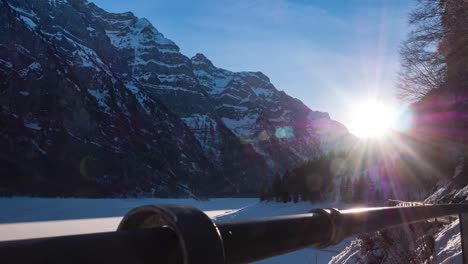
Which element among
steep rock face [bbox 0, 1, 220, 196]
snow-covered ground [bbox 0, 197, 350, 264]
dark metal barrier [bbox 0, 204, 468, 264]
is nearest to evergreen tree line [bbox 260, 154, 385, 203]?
snow-covered ground [bbox 0, 197, 350, 264]

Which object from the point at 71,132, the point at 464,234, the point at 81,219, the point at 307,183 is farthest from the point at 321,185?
the point at 71,132

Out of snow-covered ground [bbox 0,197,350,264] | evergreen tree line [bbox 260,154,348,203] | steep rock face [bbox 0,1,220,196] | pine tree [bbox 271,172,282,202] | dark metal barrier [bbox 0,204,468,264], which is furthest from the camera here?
steep rock face [bbox 0,1,220,196]

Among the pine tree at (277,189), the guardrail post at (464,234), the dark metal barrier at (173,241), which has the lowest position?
the pine tree at (277,189)

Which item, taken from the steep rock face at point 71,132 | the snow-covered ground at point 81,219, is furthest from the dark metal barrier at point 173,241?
the steep rock face at point 71,132

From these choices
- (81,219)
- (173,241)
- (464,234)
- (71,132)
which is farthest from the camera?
(71,132)

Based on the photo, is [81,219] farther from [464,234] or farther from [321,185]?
[464,234]

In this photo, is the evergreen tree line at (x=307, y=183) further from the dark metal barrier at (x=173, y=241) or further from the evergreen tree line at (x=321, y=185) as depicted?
the dark metal barrier at (x=173, y=241)

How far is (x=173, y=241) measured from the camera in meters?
0.88

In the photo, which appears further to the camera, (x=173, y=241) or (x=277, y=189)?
(x=277, y=189)

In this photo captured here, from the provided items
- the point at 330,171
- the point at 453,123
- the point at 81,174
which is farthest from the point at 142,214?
the point at 81,174

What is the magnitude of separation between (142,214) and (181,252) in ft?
0.62

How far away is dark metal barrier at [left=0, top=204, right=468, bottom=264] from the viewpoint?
69cm

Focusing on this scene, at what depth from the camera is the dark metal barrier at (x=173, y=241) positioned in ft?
2.26

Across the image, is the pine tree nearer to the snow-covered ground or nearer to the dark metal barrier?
the snow-covered ground
